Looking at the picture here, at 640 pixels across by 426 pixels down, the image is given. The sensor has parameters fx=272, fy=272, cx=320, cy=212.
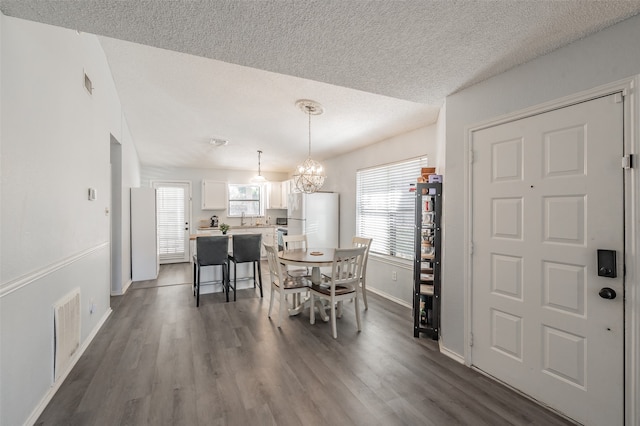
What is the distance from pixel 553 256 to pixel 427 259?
119cm

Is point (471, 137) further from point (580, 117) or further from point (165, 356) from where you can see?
point (165, 356)

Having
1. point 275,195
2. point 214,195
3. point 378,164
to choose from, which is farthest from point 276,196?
point 378,164

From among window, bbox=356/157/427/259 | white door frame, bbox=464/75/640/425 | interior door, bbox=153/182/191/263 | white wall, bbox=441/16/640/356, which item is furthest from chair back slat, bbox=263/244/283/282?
interior door, bbox=153/182/191/263

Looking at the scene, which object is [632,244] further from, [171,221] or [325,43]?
→ [171,221]

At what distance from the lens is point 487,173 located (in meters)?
2.29

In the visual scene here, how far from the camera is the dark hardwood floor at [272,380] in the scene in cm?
180

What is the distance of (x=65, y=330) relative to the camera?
7.09 ft

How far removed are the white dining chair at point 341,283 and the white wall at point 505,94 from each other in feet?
3.01

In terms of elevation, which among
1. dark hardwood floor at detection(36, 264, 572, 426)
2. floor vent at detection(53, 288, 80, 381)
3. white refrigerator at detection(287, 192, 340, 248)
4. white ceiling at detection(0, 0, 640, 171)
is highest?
white ceiling at detection(0, 0, 640, 171)

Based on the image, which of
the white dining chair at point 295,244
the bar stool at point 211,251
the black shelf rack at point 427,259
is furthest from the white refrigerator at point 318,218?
the black shelf rack at point 427,259

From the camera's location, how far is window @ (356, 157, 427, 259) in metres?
3.99

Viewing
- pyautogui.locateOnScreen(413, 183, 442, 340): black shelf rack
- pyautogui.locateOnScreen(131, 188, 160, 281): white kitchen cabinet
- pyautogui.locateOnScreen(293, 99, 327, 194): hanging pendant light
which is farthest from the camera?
pyautogui.locateOnScreen(131, 188, 160, 281): white kitchen cabinet

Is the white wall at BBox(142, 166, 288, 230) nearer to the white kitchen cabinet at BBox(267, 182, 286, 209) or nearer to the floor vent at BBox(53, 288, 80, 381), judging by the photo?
the white kitchen cabinet at BBox(267, 182, 286, 209)

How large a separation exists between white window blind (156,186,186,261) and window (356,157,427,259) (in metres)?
4.87
